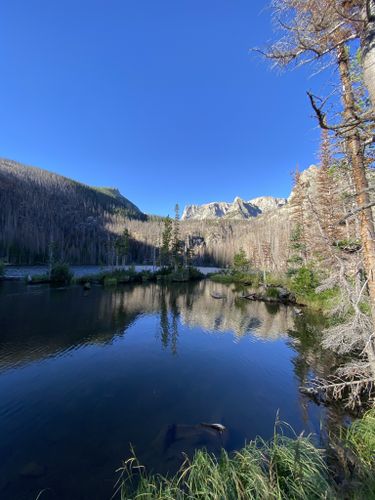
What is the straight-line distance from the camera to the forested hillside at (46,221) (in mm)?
90719

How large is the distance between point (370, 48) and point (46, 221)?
138899 millimetres

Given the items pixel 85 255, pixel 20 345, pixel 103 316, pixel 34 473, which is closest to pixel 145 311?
pixel 103 316

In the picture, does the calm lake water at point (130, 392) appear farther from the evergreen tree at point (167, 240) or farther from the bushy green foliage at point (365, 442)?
the evergreen tree at point (167, 240)

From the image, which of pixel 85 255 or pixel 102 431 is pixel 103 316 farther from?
pixel 85 255

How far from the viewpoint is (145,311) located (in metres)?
25.7

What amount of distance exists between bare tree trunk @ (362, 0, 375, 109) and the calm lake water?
21.0ft

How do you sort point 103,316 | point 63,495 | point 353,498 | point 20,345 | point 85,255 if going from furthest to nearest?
point 85,255
point 103,316
point 20,345
point 63,495
point 353,498

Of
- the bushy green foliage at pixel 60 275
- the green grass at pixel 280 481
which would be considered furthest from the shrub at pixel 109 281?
the green grass at pixel 280 481

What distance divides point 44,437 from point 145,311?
18169 mm

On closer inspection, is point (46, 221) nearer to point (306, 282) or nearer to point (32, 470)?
point (306, 282)

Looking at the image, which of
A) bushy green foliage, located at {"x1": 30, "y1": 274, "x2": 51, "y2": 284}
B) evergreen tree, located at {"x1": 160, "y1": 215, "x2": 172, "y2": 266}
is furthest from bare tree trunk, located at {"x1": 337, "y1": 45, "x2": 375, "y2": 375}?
evergreen tree, located at {"x1": 160, "y1": 215, "x2": 172, "y2": 266}

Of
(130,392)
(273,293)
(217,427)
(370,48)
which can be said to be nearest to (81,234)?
(273,293)

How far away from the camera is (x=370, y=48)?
2979 mm

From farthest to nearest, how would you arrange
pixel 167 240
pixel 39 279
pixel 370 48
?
pixel 167 240, pixel 39 279, pixel 370 48
